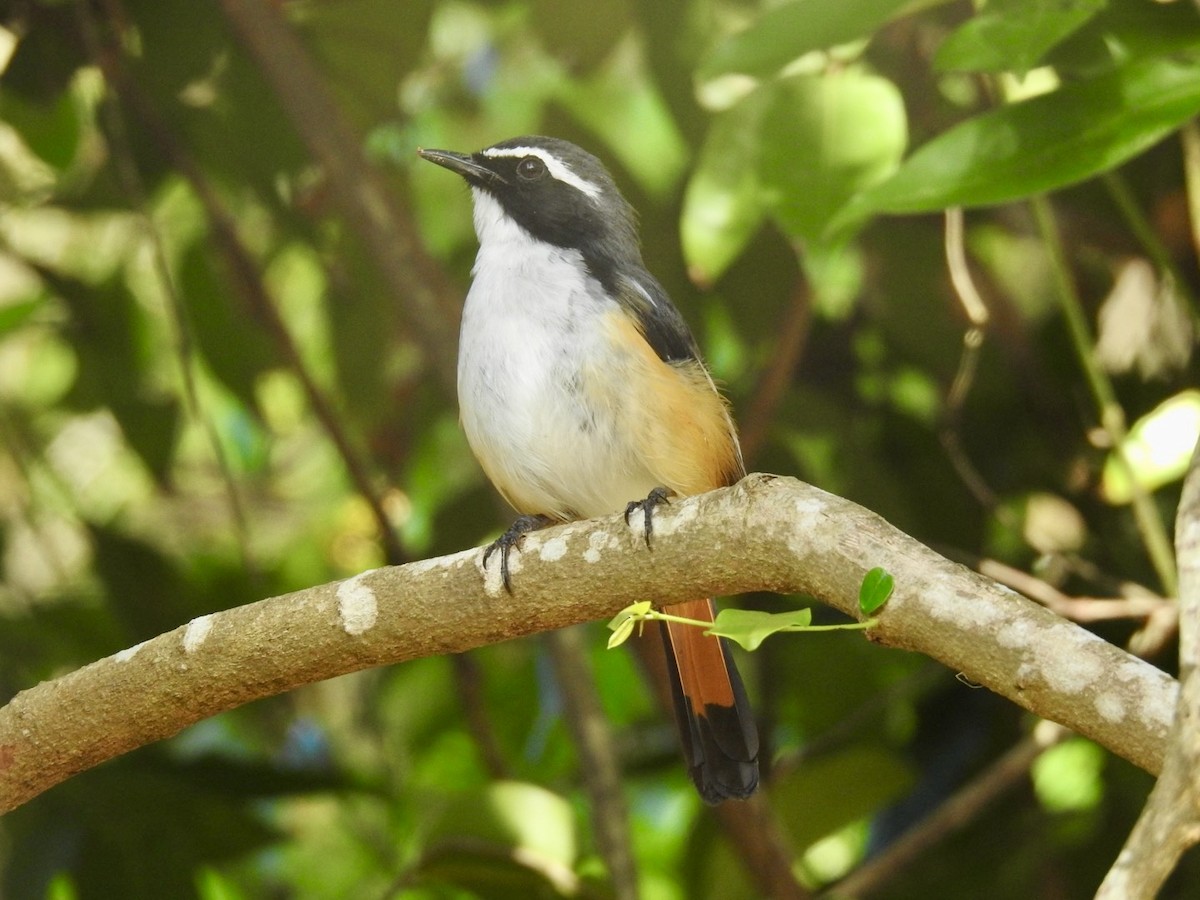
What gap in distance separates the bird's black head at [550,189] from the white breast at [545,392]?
0.17 metres

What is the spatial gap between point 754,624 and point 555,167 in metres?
2.27

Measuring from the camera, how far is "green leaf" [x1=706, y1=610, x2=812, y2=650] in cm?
168

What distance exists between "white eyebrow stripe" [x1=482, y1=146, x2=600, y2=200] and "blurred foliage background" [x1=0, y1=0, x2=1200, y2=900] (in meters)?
0.35

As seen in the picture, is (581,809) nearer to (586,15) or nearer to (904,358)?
(904,358)

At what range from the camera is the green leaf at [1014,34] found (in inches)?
101

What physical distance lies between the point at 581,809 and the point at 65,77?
113 inches

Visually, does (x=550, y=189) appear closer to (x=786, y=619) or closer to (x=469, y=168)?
(x=469, y=168)

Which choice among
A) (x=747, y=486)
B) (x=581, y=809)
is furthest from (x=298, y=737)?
(x=747, y=486)

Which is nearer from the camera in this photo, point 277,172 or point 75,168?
point 277,172

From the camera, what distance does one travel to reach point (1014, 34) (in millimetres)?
2611

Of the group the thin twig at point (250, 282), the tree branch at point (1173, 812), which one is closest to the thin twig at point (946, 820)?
the thin twig at point (250, 282)

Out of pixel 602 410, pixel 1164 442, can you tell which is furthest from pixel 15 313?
pixel 1164 442

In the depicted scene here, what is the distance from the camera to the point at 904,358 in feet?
16.0

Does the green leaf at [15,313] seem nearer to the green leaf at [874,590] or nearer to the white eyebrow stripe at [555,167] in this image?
the white eyebrow stripe at [555,167]
